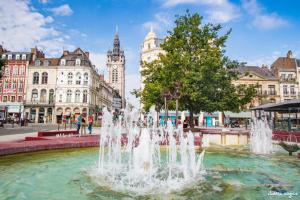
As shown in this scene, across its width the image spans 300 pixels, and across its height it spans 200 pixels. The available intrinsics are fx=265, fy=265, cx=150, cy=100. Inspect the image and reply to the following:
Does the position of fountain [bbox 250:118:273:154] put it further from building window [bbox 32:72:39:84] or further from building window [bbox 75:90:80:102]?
building window [bbox 32:72:39:84]

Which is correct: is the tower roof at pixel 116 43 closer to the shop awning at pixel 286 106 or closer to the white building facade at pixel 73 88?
the white building facade at pixel 73 88

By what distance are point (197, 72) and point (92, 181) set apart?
50.4 ft

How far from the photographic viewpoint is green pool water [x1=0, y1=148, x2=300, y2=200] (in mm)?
5426

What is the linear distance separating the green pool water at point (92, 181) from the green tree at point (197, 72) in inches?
418

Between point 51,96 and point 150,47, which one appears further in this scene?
point 150,47

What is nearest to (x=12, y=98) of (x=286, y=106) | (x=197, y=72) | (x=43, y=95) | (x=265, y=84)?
(x=43, y=95)

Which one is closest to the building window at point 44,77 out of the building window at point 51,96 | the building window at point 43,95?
the building window at point 43,95

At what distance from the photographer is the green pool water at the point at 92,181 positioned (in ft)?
17.8

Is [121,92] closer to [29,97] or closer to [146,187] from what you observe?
[29,97]

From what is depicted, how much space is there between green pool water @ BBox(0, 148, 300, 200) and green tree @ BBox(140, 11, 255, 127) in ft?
34.8

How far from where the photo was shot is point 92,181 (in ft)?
21.4

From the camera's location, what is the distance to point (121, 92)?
13088 cm

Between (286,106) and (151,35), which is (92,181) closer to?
(286,106)

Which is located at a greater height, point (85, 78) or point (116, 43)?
point (116, 43)
